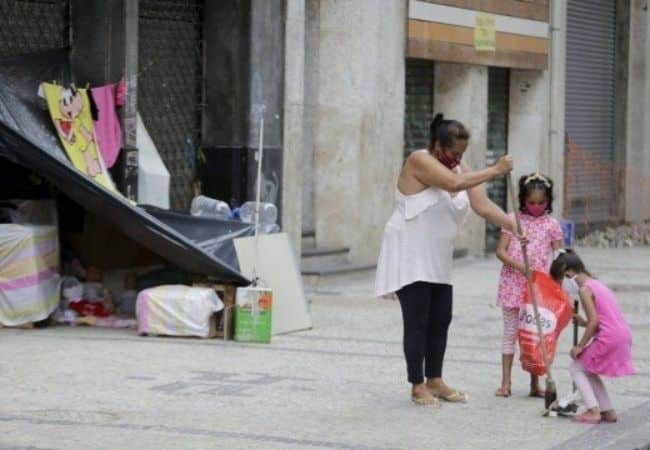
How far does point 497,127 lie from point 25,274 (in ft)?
39.1

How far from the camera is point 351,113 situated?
1906cm

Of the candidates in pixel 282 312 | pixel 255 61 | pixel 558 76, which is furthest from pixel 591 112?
pixel 282 312

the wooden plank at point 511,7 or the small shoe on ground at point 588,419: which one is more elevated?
the wooden plank at point 511,7

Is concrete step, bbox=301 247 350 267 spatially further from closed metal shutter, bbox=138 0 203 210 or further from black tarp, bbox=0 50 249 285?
black tarp, bbox=0 50 249 285

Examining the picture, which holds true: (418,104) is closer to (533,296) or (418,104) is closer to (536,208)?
(536,208)

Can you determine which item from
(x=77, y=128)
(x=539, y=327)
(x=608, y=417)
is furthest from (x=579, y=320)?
(x=77, y=128)

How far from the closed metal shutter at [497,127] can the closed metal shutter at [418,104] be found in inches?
67.7

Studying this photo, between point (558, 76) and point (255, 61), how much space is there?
8.52m

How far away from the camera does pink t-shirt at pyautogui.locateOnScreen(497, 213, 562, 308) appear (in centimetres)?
1073

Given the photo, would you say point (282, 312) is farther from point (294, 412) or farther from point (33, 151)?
point (294, 412)

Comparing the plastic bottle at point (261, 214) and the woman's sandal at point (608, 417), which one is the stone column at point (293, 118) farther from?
the woman's sandal at point (608, 417)

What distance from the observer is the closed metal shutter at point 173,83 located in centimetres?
1631

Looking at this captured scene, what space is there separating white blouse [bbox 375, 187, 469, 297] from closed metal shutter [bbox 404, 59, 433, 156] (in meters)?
A: 11.1

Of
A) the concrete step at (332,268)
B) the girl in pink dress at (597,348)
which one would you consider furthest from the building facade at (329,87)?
the girl in pink dress at (597,348)
